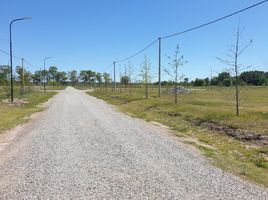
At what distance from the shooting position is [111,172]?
22.7ft

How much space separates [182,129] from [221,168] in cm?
704

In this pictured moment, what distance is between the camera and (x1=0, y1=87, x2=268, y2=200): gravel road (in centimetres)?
566

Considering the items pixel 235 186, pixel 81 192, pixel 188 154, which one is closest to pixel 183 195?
pixel 235 186

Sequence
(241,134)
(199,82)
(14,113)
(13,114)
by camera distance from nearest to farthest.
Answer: (241,134), (13,114), (14,113), (199,82)

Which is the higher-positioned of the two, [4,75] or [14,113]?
[4,75]

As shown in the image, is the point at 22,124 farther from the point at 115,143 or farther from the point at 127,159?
the point at 127,159

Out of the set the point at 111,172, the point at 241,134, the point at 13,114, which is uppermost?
the point at 13,114

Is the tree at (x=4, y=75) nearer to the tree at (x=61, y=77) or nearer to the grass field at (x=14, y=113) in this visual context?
the grass field at (x=14, y=113)

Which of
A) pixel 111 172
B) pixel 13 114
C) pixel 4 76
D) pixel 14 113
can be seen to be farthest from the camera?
pixel 4 76

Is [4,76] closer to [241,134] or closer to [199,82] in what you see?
[241,134]

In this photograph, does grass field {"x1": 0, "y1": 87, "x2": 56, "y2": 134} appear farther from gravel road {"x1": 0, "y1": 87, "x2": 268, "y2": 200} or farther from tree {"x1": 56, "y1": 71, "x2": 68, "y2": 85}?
A: tree {"x1": 56, "y1": 71, "x2": 68, "y2": 85}

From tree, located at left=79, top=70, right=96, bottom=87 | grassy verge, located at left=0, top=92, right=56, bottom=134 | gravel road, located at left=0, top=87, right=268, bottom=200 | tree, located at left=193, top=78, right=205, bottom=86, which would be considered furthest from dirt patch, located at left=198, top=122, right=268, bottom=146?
tree, located at left=79, top=70, right=96, bottom=87

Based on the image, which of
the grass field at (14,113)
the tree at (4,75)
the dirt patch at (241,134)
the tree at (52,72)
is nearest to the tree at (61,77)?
the tree at (52,72)

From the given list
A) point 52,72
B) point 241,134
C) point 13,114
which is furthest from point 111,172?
point 52,72
